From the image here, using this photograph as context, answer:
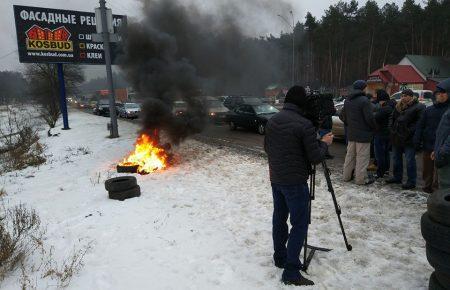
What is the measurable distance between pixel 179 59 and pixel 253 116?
597 centimetres

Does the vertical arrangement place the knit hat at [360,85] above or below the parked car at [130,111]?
above

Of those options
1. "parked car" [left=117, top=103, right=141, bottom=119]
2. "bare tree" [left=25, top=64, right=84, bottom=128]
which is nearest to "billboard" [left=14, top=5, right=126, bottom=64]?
"bare tree" [left=25, top=64, right=84, bottom=128]

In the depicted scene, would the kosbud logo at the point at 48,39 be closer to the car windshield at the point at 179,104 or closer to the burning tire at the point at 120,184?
the car windshield at the point at 179,104

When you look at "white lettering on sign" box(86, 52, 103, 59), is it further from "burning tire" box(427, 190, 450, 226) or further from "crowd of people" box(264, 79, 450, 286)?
"burning tire" box(427, 190, 450, 226)

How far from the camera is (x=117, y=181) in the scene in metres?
6.98

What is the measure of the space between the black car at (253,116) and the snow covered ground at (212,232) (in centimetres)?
747

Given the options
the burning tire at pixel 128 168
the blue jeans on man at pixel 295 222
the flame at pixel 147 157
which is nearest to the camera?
the blue jeans on man at pixel 295 222

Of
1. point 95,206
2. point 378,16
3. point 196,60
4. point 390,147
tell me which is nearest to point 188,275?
point 95,206

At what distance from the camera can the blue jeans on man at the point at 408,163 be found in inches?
262

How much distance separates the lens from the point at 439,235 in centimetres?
282

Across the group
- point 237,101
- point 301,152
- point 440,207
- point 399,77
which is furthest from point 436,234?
point 399,77

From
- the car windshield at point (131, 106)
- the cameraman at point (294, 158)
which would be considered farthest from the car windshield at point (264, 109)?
the car windshield at point (131, 106)

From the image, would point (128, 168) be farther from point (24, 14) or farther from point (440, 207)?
point (24, 14)

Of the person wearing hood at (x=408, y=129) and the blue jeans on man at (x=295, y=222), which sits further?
the person wearing hood at (x=408, y=129)
